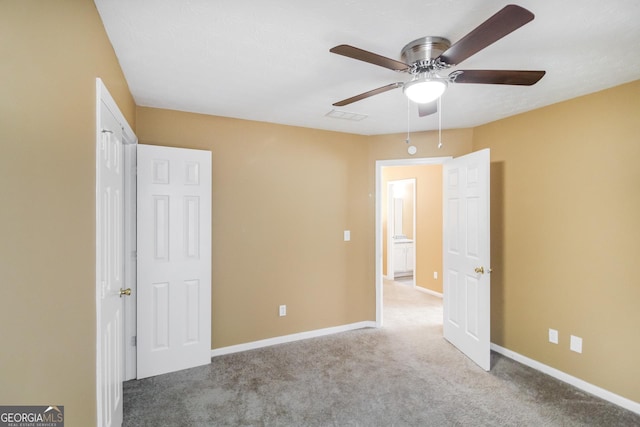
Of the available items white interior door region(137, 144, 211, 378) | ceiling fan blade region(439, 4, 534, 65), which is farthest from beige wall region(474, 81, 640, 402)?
white interior door region(137, 144, 211, 378)

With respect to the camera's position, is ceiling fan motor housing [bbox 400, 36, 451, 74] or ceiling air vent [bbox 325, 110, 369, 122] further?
ceiling air vent [bbox 325, 110, 369, 122]

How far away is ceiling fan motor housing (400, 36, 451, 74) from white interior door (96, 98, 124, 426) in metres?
1.71

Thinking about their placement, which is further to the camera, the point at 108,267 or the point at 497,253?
the point at 497,253

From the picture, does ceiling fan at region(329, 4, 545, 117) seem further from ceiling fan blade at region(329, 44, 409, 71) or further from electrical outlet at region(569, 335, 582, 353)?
electrical outlet at region(569, 335, 582, 353)

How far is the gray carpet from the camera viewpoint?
2.21 meters

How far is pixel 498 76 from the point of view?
163cm

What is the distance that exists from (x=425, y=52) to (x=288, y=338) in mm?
3115

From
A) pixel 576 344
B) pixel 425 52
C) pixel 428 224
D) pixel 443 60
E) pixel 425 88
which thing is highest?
pixel 425 52

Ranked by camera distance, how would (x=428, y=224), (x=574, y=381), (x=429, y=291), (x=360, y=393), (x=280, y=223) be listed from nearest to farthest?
(x=360, y=393), (x=574, y=381), (x=280, y=223), (x=429, y=291), (x=428, y=224)

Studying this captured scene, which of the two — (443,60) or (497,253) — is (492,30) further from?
(497,253)

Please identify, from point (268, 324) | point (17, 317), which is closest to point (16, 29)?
point (17, 317)

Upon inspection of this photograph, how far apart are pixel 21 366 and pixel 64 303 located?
30 centimetres

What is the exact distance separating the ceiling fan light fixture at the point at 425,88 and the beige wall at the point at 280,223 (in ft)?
6.67

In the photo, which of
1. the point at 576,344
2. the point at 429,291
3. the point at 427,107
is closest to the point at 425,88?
the point at 427,107
